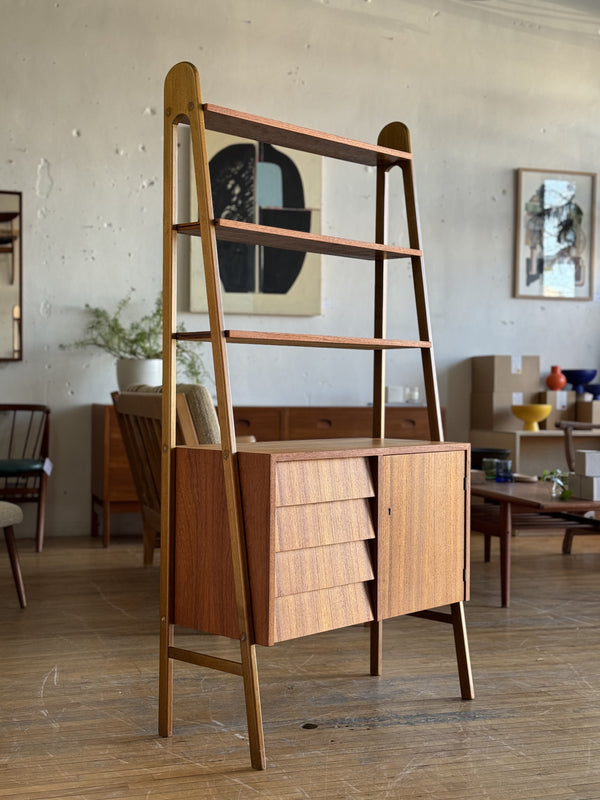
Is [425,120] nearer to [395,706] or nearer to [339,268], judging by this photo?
[339,268]

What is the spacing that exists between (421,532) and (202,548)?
0.67 m

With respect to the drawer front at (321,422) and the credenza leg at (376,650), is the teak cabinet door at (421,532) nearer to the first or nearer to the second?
the credenza leg at (376,650)

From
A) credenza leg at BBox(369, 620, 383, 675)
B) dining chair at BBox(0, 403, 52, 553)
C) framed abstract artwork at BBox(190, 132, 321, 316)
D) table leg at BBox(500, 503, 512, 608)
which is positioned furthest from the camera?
framed abstract artwork at BBox(190, 132, 321, 316)

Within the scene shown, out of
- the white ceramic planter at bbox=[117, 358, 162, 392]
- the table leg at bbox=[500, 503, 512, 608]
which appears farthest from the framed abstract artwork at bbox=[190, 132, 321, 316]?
the table leg at bbox=[500, 503, 512, 608]

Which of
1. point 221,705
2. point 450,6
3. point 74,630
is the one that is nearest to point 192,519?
point 221,705

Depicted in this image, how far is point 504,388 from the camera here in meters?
6.57

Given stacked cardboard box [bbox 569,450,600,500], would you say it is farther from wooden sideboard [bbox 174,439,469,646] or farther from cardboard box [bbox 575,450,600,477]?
wooden sideboard [bbox 174,439,469,646]

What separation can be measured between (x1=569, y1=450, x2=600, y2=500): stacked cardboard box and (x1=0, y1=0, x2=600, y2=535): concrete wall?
7.64 ft

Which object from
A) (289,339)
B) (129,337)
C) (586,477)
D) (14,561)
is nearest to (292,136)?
(289,339)

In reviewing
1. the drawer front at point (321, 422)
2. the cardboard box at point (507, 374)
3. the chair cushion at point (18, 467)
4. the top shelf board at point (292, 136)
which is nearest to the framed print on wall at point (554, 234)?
the cardboard box at point (507, 374)

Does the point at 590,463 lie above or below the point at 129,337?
below

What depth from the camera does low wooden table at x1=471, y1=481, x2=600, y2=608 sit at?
412 cm

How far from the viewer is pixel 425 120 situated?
6668 mm

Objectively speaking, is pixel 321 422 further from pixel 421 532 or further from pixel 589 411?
pixel 421 532
